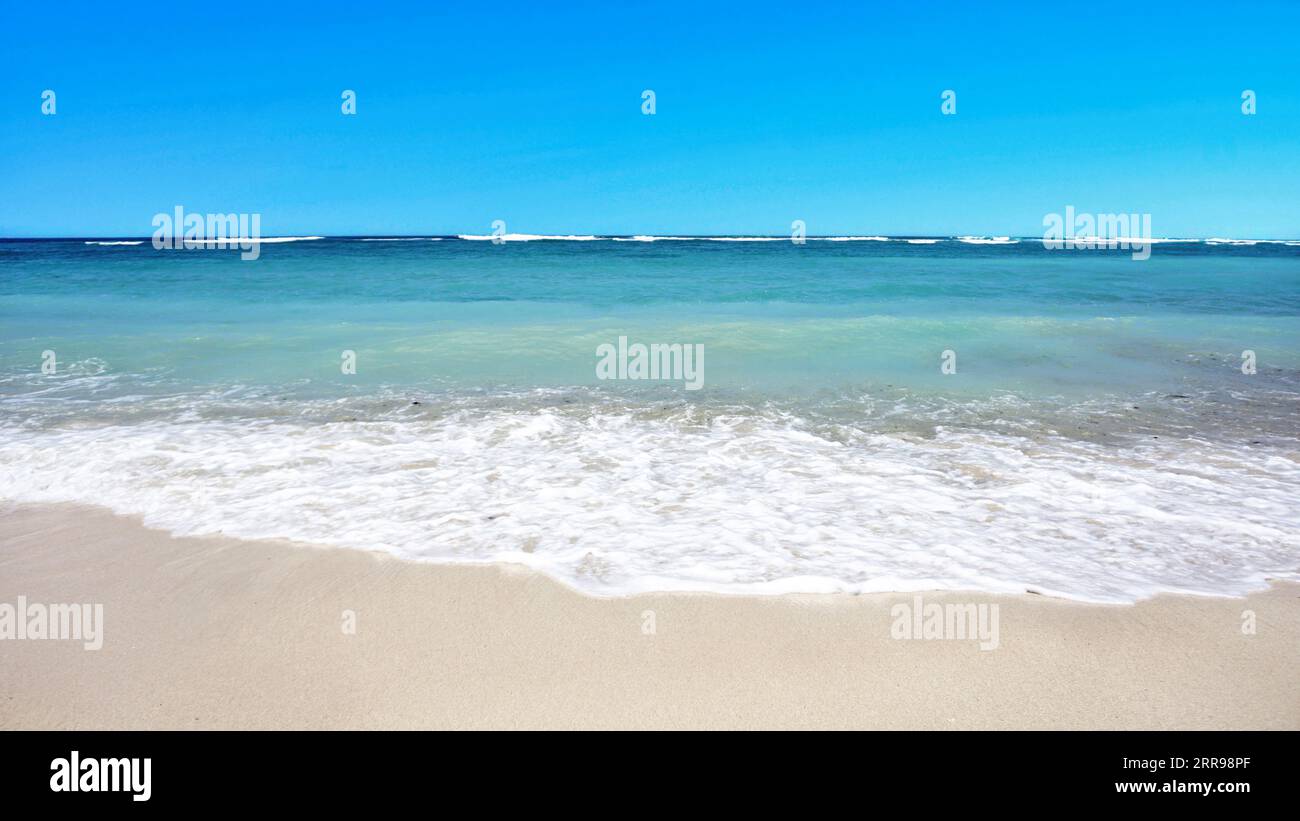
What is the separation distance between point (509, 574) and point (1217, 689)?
2937 mm

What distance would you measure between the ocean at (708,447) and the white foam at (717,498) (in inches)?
0.9

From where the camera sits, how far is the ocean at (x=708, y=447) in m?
3.85

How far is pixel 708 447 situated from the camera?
5746 millimetres

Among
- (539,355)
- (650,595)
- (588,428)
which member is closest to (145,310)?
(539,355)

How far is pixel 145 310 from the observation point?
16.4 m
